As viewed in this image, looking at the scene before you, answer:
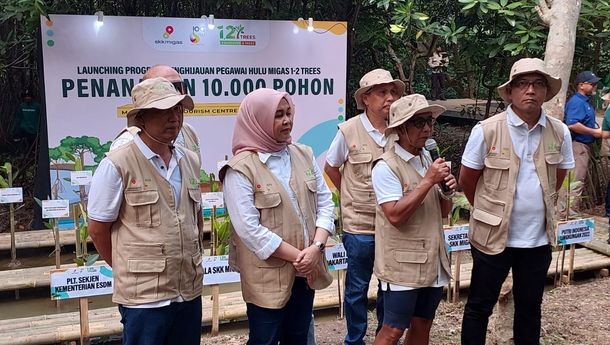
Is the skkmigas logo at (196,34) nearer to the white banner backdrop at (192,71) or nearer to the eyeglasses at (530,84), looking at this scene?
the white banner backdrop at (192,71)

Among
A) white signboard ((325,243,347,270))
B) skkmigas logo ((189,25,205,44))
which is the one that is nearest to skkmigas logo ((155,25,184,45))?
skkmigas logo ((189,25,205,44))

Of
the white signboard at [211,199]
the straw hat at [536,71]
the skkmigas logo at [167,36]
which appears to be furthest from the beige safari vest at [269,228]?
the skkmigas logo at [167,36]

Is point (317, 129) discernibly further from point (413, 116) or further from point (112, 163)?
point (112, 163)

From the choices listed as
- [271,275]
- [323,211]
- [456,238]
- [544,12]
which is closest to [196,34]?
[544,12]

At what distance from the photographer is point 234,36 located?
573 centimetres

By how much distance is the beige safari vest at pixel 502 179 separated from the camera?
2568 mm

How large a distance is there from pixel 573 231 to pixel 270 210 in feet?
9.06

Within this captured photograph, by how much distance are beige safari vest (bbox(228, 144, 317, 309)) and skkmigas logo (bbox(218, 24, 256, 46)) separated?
370 cm

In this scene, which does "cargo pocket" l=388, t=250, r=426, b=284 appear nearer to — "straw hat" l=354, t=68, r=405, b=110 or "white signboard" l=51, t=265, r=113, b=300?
"straw hat" l=354, t=68, r=405, b=110

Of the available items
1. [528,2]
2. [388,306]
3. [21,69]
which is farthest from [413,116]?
[21,69]

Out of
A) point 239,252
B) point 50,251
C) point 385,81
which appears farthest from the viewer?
point 50,251

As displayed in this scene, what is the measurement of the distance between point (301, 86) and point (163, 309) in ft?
13.8

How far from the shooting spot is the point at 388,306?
2.43 m

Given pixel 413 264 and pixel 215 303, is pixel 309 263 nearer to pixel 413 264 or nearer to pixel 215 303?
pixel 413 264
